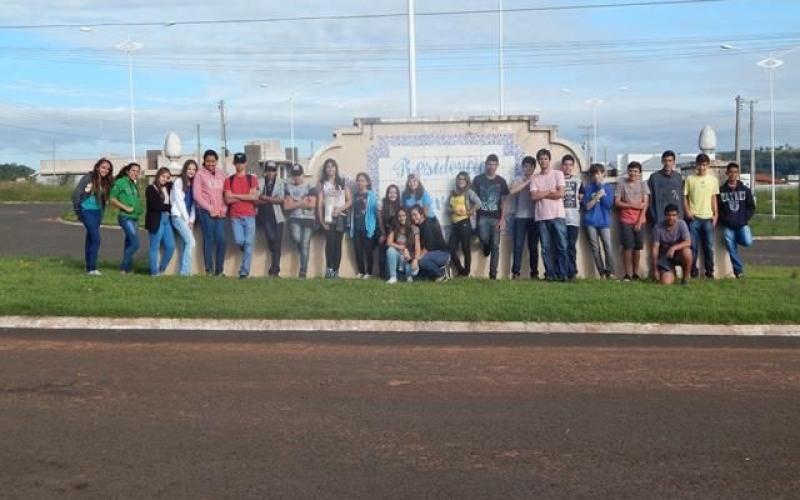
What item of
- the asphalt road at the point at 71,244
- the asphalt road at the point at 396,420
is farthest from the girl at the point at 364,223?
the asphalt road at the point at 71,244

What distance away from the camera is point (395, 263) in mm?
14883

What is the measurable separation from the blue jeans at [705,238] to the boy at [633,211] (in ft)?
2.71

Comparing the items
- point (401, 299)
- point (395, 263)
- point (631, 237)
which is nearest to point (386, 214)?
point (395, 263)

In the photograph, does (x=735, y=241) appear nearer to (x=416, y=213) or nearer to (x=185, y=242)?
(x=416, y=213)

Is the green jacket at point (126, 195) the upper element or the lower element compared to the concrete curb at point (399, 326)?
upper

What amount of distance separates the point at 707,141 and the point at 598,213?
3.27 metres

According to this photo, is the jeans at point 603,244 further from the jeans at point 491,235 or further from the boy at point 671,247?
the jeans at point 491,235

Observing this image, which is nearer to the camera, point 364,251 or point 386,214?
point 386,214

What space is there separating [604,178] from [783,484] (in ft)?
33.9

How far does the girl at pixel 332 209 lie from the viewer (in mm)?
15664

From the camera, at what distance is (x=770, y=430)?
680 centimetres

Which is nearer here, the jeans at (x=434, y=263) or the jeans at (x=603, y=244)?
the jeans at (x=434, y=263)

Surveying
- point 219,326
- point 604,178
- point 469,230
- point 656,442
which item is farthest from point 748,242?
point 656,442

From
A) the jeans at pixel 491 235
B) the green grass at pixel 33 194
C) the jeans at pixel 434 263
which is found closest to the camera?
the jeans at pixel 434 263
